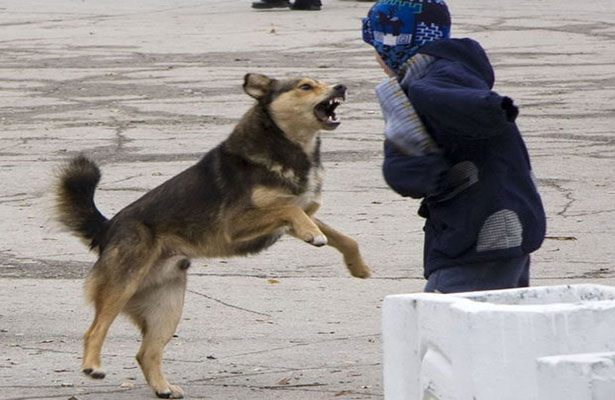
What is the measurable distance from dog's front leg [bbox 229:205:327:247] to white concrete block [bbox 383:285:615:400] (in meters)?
2.28

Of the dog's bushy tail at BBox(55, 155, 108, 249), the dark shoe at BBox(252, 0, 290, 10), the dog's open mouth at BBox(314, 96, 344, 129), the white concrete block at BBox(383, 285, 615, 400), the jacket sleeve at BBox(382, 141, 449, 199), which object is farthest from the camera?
the dark shoe at BBox(252, 0, 290, 10)

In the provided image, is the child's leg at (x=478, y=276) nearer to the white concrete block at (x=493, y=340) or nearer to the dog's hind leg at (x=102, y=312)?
the white concrete block at (x=493, y=340)

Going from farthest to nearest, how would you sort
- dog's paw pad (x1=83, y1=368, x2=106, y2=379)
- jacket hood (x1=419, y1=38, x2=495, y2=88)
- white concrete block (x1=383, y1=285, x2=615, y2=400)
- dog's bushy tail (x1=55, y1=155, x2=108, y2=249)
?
dog's bushy tail (x1=55, y1=155, x2=108, y2=249) < dog's paw pad (x1=83, y1=368, x2=106, y2=379) < jacket hood (x1=419, y1=38, x2=495, y2=88) < white concrete block (x1=383, y1=285, x2=615, y2=400)

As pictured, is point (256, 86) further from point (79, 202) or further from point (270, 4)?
point (270, 4)

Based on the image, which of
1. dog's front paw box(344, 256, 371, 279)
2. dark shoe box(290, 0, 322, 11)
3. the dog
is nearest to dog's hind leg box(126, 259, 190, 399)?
the dog

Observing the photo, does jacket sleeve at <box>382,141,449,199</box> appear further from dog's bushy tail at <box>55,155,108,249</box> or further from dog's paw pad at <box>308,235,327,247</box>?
dog's bushy tail at <box>55,155,108,249</box>

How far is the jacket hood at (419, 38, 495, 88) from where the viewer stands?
439 centimetres

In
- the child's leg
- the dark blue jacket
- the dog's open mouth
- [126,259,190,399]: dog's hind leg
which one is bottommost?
[126,259,190,399]: dog's hind leg

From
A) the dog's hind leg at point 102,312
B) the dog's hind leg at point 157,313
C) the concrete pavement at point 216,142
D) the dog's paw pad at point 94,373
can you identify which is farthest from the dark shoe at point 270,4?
the dog's paw pad at point 94,373

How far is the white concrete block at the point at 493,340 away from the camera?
3.22 metres

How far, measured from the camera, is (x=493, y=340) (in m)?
3.25

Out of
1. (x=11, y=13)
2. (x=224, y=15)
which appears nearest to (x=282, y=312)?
(x=224, y=15)

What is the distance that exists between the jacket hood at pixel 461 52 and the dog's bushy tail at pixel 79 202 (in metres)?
2.26

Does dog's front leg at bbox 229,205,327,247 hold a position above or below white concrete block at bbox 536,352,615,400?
below
